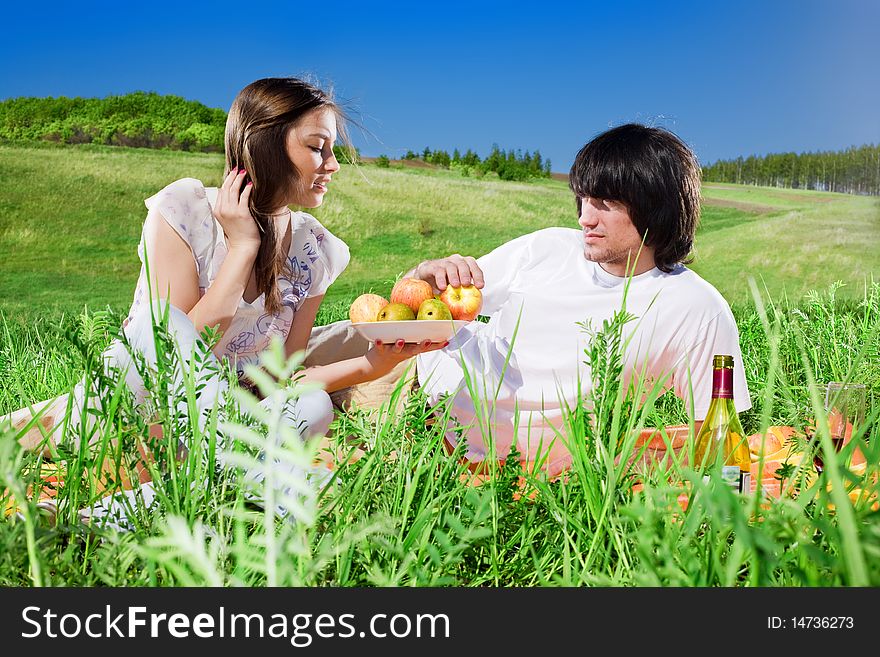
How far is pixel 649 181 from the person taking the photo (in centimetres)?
233

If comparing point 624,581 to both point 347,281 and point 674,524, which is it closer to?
point 674,524

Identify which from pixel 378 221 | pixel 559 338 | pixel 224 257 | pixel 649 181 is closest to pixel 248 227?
pixel 224 257

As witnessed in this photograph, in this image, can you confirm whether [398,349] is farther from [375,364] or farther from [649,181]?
[649,181]

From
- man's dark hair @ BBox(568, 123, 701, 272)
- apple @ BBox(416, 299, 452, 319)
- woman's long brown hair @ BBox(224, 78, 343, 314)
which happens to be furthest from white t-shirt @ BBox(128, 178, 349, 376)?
man's dark hair @ BBox(568, 123, 701, 272)

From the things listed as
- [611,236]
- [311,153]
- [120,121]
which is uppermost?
[120,121]

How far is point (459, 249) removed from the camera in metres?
9.88

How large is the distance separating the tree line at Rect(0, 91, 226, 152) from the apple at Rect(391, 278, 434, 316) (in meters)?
8.23

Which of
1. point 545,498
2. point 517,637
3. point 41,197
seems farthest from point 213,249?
point 41,197

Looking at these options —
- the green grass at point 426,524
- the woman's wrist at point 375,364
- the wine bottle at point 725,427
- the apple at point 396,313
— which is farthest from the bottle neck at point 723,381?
the woman's wrist at point 375,364

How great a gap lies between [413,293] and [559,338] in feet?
1.57

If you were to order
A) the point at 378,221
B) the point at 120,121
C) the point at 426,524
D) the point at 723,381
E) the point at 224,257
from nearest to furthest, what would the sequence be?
the point at 426,524, the point at 723,381, the point at 224,257, the point at 378,221, the point at 120,121

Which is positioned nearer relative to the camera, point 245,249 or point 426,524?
point 426,524

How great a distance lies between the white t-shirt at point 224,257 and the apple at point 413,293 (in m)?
0.42

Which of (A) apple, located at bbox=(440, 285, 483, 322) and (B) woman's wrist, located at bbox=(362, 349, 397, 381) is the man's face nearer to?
(A) apple, located at bbox=(440, 285, 483, 322)
